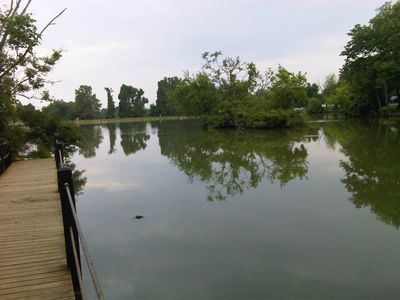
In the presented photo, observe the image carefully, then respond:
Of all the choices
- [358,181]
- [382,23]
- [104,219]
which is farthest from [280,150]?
[382,23]

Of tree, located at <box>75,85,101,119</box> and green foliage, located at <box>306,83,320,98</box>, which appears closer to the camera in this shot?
green foliage, located at <box>306,83,320,98</box>

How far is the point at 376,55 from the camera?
40219 mm

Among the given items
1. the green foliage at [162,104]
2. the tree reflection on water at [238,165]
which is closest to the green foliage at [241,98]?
the tree reflection on water at [238,165]

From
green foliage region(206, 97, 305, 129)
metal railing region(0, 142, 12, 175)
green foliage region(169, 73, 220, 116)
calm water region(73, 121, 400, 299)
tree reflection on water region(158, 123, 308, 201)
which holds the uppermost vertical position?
green foliage region(169, 73, 220, 116)

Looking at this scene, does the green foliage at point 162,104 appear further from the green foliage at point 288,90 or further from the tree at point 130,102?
the green foliage at point 288,90

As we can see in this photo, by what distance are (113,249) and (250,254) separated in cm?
235

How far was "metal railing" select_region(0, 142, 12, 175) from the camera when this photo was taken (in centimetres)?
1182

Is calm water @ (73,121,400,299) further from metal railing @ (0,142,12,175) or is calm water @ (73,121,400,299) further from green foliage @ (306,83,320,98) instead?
green foliage @ (306,83,320,98)

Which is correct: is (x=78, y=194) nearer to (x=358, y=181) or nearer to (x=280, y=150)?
(x=358, y=181)

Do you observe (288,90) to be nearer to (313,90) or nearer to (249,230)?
(249,230)

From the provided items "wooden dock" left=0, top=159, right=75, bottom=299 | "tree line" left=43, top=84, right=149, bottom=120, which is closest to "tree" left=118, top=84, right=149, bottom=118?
"tree line" left=43, top=84, right=149, bottom=120

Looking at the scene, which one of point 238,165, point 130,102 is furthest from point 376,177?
point 130,102

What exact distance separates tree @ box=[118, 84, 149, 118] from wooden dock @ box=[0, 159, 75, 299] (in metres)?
82.3

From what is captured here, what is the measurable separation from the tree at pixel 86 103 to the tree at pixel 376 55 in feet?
200
